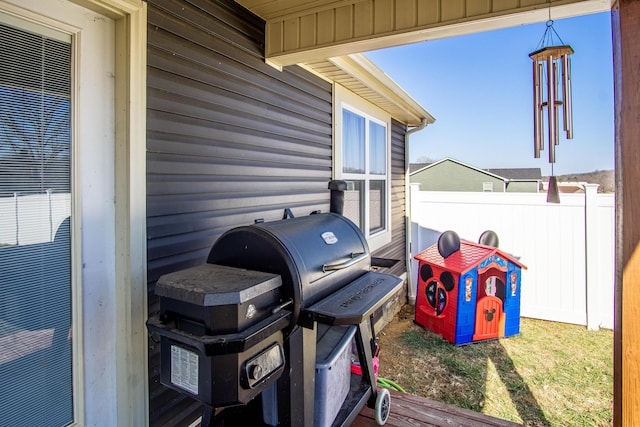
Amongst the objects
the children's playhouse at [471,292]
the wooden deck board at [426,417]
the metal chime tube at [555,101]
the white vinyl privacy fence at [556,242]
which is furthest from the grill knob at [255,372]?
the white vinyl privacy fence at [556,242]

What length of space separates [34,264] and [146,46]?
1078mm

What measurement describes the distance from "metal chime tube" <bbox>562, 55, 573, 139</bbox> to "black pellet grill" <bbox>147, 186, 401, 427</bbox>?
83.8 inches

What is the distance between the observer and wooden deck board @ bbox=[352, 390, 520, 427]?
83.9 inches

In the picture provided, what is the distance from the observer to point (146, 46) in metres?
1.69

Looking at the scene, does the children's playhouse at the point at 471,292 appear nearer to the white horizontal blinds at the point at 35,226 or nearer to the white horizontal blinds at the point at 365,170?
the white horizontal blinds at the point at 365,170

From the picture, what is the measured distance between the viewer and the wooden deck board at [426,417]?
2.13 meters

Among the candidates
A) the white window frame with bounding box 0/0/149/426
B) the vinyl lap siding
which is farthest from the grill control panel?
the vinyl lap siding

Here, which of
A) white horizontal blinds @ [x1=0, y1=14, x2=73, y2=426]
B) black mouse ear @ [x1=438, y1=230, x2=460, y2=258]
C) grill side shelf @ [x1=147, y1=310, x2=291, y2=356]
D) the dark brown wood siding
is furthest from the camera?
black mouse ear @ [x1=438, y1=230, x2=460, y2=258]

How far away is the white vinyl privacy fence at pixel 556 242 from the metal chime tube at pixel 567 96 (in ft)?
9.51

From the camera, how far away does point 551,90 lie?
2.88 metres

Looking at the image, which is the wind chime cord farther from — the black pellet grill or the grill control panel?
the grill control panel

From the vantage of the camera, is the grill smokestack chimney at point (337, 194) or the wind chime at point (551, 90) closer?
the grill smokestack chimney at point (337, 194)

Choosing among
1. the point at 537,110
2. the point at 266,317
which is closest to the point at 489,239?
the point at 537,110

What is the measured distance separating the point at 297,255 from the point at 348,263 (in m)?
0.36
